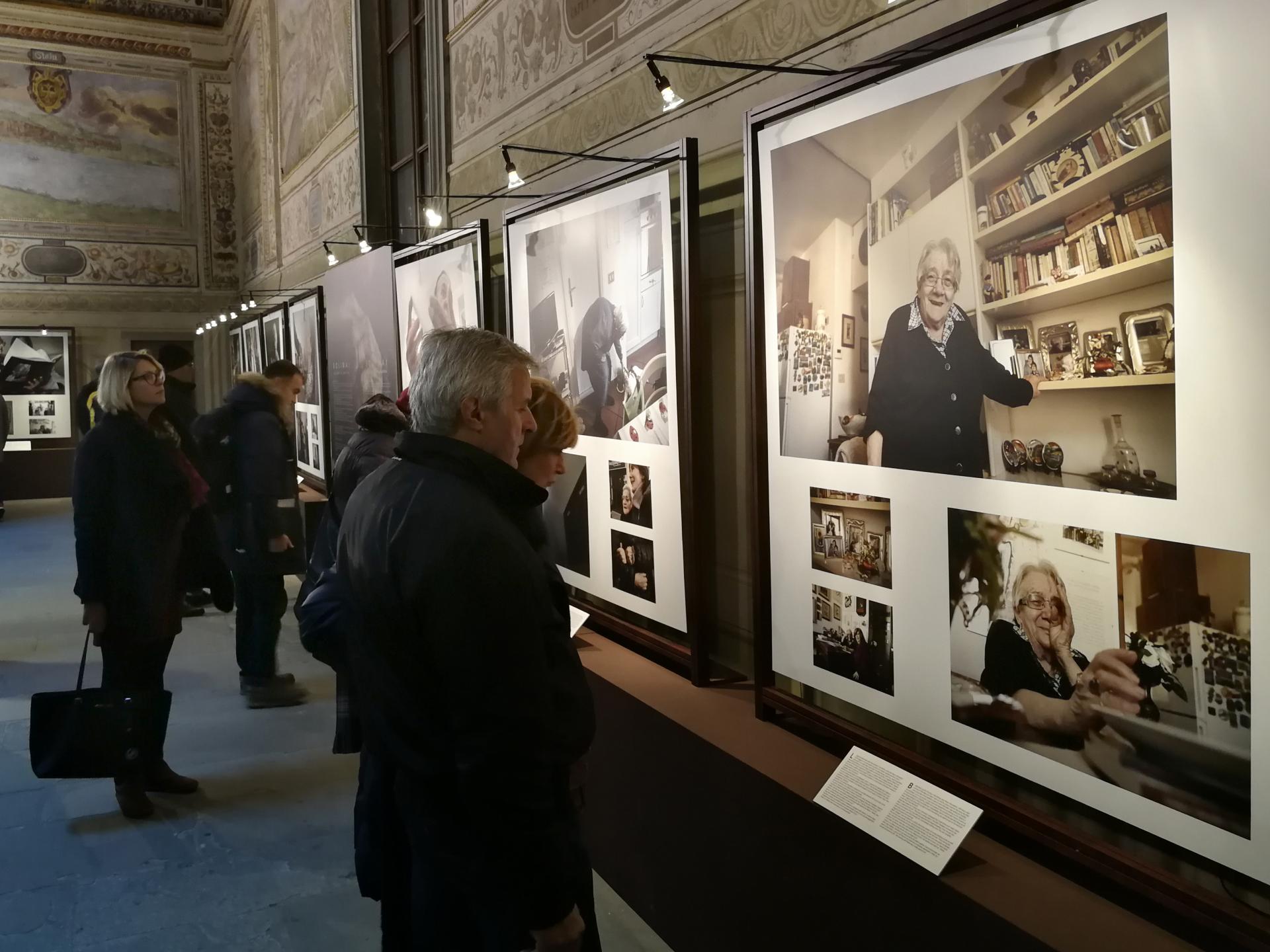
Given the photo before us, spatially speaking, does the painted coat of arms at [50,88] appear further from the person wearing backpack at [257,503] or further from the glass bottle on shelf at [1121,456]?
the glass bottle on shelf at [1121,456]

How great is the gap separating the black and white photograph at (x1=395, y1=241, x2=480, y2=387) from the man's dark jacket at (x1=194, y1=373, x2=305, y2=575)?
3.10 feet

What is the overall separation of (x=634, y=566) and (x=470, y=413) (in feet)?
6.11


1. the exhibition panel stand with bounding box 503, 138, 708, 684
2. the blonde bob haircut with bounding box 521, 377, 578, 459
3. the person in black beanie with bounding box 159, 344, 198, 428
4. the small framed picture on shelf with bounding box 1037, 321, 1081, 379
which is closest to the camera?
the small framed picture on shelf with bounding box 1037, 321, 1081, 379

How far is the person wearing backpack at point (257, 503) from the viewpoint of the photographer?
6.77 m

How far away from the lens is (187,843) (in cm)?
477

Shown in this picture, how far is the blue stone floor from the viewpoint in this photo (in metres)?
3.95

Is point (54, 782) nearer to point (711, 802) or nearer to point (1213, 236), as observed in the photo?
point (711, 802)

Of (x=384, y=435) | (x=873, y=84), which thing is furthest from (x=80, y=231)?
(x=873, y=84)

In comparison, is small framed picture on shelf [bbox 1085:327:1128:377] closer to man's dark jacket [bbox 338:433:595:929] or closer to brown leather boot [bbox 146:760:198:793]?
man's dark jacket [bbox 338:433:595:929]

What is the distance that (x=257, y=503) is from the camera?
675 centimetres

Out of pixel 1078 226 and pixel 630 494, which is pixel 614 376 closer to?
pixel 630 494

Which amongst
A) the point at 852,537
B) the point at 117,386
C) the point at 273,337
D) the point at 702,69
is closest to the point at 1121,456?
the point at 852,537

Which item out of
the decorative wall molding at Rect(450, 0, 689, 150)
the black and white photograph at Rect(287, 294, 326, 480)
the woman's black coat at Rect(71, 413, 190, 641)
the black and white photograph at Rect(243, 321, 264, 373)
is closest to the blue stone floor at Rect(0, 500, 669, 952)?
the woman's black coat at Rect(71, 413, 190, 641)

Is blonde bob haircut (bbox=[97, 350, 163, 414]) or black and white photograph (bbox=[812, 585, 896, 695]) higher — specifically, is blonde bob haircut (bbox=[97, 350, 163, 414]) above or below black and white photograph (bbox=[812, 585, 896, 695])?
above
